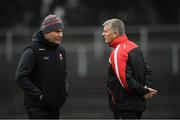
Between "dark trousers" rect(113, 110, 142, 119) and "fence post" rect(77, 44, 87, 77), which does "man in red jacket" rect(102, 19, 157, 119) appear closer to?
"dark trousers" rect(113, 110, 142, 119)

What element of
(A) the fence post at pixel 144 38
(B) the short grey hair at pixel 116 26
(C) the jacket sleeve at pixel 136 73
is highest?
(B) the short grey hair at pixel 116 26

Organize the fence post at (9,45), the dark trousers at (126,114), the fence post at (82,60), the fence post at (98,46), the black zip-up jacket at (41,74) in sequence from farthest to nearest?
the fence post at (9,45) < the fence post at (98,46) < the fence post at (82,60) < the black zip-up jacket at (41,74) < the dark trousers at (126,114)

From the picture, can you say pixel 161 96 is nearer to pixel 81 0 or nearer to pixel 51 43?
pixel 81 0

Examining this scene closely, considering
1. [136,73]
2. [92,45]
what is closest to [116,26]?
[136,73]

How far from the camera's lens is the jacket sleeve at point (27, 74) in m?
7.21

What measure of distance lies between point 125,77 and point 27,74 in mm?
1077

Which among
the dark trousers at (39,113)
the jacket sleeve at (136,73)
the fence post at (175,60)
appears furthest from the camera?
the fence post at (175,60)

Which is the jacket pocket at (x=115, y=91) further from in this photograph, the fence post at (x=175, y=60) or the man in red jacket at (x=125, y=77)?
the fence post at (x=175, y=60)

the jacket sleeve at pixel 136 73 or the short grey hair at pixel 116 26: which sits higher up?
the short grey hair at pixel 116 26

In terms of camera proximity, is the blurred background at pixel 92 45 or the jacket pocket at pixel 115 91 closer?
→ the jacket pocket at pixel 115 91

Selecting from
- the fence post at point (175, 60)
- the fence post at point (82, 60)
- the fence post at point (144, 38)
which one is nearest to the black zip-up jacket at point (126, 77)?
the fence post at point (175, 60)

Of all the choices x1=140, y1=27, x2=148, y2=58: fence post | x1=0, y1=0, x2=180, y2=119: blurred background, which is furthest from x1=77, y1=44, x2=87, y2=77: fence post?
x1=140, y1=27, x2=148, y2=58: fence post

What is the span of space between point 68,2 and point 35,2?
4.42 feet

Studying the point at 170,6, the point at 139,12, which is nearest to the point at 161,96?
the point at 170,6
